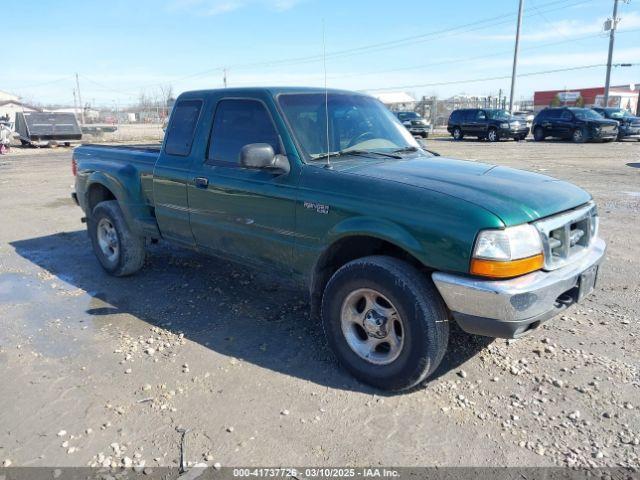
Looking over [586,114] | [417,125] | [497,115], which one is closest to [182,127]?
[586,114]

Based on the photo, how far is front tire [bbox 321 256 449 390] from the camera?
121 inches

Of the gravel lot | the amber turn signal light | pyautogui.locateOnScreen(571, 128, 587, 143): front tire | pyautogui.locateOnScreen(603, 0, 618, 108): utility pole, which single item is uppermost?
pyautogui.locateOnScreen(603, 0, 618, 108): utility pole

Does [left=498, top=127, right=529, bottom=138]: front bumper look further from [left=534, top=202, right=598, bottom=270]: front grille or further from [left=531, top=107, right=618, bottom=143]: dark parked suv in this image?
[left=534, top=202, right=598, bottom=270]: front grille

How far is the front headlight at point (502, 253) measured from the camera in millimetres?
2834

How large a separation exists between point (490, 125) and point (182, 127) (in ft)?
81.3

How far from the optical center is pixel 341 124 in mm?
4129

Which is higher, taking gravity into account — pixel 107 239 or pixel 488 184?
pixel 488 184

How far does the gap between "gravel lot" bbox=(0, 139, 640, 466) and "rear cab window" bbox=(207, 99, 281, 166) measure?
4.65 feet

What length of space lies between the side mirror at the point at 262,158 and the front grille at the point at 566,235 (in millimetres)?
1744

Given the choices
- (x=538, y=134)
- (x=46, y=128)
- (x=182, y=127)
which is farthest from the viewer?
(x=538, y=134)

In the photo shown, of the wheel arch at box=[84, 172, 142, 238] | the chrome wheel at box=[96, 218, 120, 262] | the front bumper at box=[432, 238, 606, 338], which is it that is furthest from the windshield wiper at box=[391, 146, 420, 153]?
the chrome wheel at box=[96, 218, 120, 262]

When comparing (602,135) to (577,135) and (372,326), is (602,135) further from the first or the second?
(372,326)

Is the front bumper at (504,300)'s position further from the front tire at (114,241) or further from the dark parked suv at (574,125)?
the dark parked suv at (574,125)

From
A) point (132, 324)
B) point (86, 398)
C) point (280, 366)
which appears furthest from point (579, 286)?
point (132, 324)
